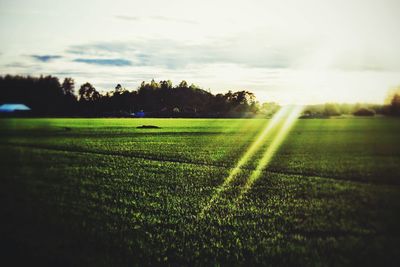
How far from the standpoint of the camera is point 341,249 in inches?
213

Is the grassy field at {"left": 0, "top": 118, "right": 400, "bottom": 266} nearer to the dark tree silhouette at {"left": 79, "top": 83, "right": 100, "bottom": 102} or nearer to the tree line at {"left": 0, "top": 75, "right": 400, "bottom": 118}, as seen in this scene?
the tree line at {"left": 0, "top": 75, "right": 400, "bottom": 118}

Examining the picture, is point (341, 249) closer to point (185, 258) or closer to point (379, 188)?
point (185, 258)

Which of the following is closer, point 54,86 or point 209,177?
point 209,177

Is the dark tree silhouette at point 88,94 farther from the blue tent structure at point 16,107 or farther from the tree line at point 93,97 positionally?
the blue tent structure at point 16,107

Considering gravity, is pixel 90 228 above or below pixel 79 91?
below

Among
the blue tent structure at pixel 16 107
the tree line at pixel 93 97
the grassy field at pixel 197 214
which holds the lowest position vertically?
the grassy field at pixel 197 214

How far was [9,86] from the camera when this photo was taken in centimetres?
1178

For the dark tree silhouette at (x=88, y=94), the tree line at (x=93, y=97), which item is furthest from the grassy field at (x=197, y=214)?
the dark tree silhouette at (x=88, y=94)

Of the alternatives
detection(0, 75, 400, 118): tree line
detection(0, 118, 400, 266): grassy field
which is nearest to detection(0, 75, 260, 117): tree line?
detection(0, 75, 400, 118): tree line

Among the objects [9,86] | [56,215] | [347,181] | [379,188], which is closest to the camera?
[56,215]

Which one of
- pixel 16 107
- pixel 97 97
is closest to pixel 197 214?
pixel 97 97

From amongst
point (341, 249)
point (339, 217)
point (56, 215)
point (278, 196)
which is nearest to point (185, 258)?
point (341, 249)

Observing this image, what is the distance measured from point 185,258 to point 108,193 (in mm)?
4066

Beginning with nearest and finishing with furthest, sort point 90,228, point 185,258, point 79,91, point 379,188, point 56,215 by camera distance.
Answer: point 185,258, point 90,228, point 56,215, point 379,188, point 79,91
